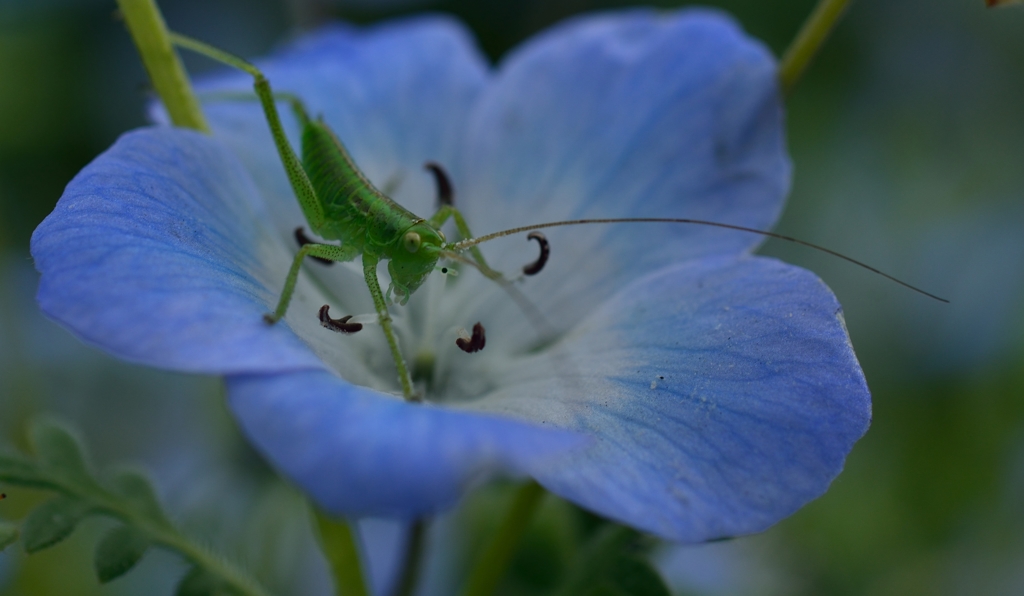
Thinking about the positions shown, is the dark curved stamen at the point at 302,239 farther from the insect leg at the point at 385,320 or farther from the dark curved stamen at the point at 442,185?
the dark curved stamen at the point at 442,185

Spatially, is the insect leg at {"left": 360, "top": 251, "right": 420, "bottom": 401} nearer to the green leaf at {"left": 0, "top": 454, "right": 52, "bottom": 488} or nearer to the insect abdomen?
the insect abdomen

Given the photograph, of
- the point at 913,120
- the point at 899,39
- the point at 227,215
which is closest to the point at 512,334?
the point at 227,215

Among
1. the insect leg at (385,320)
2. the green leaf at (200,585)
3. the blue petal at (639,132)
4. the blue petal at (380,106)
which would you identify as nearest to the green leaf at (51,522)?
the green leaf at (200,585)

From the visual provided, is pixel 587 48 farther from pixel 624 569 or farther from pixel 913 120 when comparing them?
pixel 913 120

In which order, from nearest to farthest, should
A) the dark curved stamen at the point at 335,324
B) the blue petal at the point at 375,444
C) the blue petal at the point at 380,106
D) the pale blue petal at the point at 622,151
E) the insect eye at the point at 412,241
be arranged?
the blue petal at the point at 375,444 → the dark curved stamen at the point at 335,324 → the insect eye at the point at 412,241 → the pale blue petal at the point at 622,151 → the blue petal at the point at 380,106

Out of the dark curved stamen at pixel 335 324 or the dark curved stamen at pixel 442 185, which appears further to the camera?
the dark curved stamen at pixel 442 185

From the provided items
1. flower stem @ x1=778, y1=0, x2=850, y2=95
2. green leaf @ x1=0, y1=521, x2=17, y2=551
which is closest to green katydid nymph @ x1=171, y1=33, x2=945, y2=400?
flower stem @ x1=778, y1=0, x2=850, y2=95
